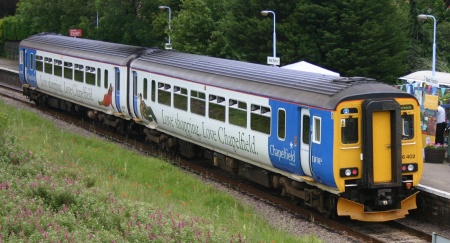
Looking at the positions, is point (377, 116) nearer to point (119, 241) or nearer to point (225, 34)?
point (119, 241)

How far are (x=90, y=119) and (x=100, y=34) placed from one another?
1533cm

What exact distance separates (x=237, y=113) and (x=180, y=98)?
11.1 ft

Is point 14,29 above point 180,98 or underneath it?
underneath

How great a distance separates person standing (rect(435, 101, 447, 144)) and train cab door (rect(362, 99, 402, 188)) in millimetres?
6396

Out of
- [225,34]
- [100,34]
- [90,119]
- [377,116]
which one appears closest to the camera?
[377,116]

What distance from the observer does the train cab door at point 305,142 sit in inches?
606

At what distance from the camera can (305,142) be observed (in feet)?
51.0

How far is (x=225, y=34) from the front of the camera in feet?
116

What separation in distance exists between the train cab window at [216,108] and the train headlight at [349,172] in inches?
188

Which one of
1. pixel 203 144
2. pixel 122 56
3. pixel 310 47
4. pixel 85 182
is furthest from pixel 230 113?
pixel 310 47

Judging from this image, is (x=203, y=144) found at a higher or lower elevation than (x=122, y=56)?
lower

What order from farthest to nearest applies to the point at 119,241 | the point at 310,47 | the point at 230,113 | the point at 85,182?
the point at 310,47, the point at 230,113, the point at 85,182, the point at 119,241

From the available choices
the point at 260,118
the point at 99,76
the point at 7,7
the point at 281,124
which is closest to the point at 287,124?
the point at 281,124

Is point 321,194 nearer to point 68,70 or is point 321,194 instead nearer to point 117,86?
point 117,86
